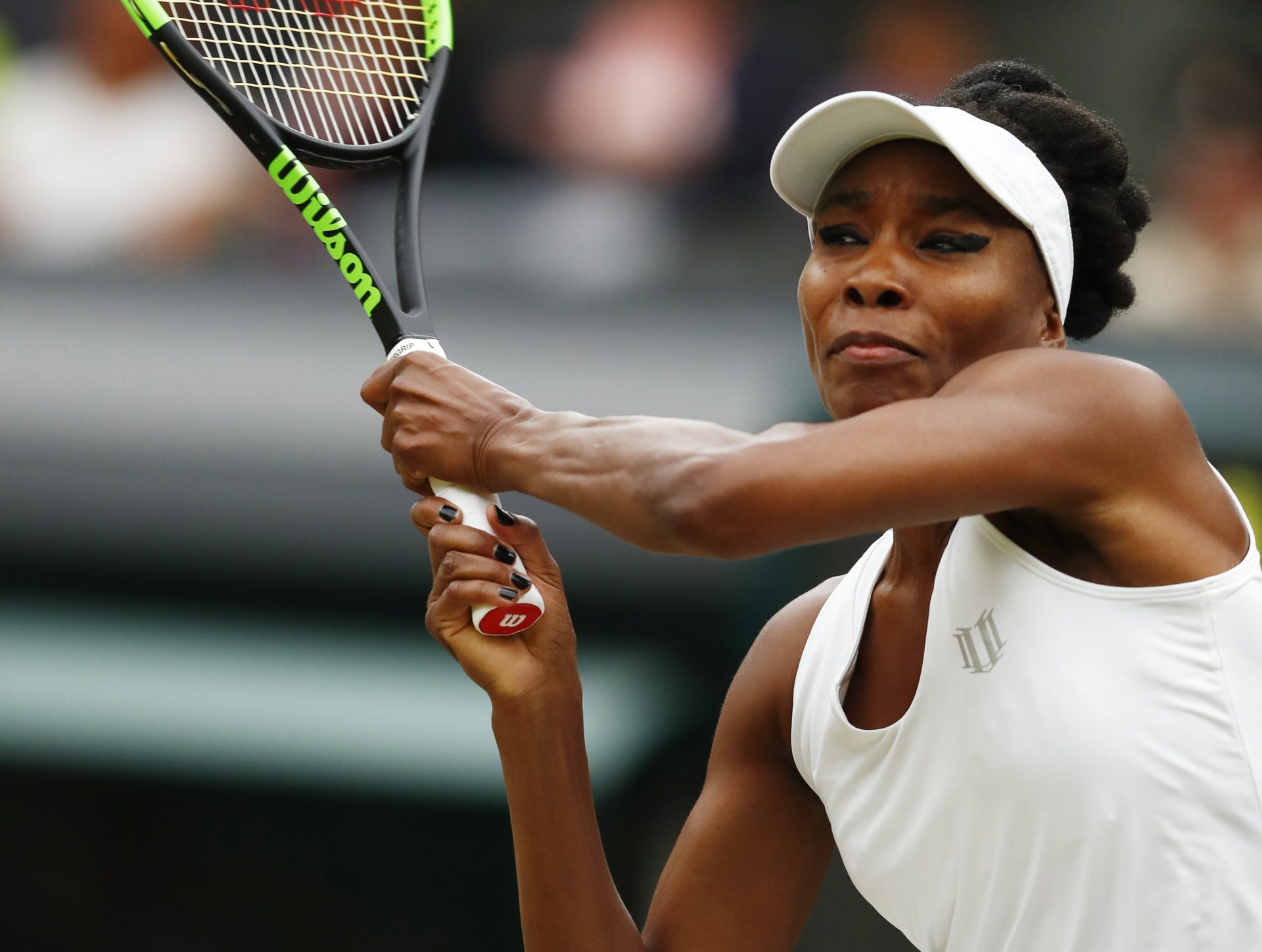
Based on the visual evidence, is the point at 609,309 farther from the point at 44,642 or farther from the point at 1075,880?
the point at 1075,880

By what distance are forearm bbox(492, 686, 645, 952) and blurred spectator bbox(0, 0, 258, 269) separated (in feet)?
12.6

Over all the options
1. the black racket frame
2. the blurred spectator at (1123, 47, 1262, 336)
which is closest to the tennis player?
the black racket frame

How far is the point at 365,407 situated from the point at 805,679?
9.90 ft

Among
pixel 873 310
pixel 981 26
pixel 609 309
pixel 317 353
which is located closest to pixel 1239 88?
pixel 981 26

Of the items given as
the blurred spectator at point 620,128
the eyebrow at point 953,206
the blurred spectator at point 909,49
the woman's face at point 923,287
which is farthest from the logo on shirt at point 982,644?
the blurred spectator at point 909,49

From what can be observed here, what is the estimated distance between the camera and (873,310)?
2289 mm

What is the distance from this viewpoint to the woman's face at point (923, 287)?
2.27 metres

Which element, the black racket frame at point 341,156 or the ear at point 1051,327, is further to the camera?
the black racket frame at point 341,156

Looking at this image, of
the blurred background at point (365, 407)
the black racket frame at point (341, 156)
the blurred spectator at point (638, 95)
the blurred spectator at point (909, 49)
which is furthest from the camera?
the blurred spectator at point (909, 49)

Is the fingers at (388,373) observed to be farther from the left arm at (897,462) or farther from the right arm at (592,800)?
the left arm at (897,462)

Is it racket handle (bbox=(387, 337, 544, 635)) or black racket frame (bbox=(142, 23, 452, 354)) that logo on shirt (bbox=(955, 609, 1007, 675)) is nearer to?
racket handle (bbox=(387, 337, 544, 635))

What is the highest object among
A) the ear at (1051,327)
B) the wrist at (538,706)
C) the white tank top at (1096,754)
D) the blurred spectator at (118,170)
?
the blurred spectator at (118,170)

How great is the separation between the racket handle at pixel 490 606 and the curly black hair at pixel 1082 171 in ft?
2.97

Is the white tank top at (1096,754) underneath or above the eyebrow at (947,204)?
underneath
